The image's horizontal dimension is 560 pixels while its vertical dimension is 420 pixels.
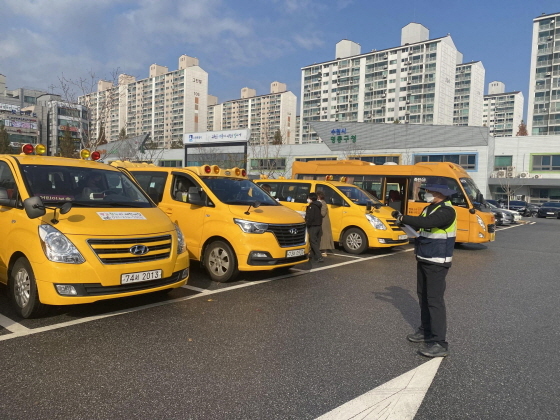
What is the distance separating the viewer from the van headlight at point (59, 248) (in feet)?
14.9

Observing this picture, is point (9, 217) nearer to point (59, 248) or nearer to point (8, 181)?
point (8, 181)

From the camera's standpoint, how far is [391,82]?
3728 inches

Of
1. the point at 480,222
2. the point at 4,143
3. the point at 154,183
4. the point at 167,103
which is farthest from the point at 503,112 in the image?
the point at 154,183

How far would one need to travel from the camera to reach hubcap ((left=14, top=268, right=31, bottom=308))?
189 inches

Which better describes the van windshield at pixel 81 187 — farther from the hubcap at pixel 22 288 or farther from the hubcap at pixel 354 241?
the hubcap at pixel 354 241

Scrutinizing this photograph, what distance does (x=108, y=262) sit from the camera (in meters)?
4.73

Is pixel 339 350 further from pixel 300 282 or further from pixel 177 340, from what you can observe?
pixel 300 282

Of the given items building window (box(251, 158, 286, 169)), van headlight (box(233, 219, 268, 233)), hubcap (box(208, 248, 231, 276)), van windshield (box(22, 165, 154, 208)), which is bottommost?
hubcap (box(208, 248, 231, 276))

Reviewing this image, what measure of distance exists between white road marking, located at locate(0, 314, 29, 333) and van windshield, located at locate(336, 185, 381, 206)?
798 centimetres

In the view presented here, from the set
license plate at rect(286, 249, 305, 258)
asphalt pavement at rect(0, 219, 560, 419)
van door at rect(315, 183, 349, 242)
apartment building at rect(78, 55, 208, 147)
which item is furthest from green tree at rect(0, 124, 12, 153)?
asphalt pavement at rect(0, 219, 560, 419)

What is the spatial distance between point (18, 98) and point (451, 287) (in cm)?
12359

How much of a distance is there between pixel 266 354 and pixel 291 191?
26.3 feet

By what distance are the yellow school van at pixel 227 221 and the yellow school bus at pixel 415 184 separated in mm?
5551

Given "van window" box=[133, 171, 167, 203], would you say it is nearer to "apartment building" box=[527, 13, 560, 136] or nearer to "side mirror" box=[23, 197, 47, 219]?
"side mirror" box=[23, 197, 47, 219]
